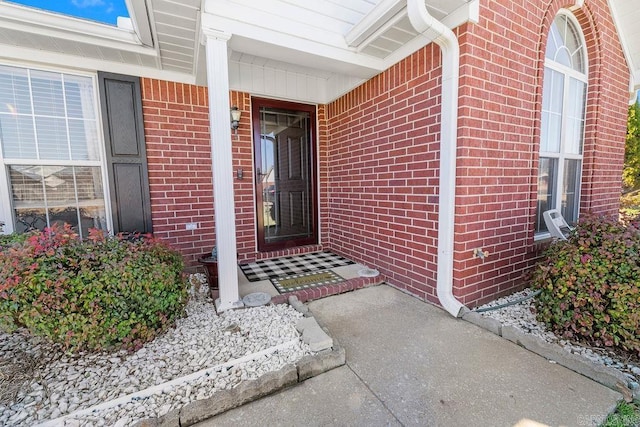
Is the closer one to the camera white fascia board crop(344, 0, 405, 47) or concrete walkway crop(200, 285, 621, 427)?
concrete walkway crop(200, 285, 621, 427)

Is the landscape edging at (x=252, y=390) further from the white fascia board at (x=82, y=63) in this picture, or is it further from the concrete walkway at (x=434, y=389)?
the white fascia board at (x=82, y=63)

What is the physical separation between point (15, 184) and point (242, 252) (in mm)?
2353

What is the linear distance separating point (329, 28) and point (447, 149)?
1602 mm

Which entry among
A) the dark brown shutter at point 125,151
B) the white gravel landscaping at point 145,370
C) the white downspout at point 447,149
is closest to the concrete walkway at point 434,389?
the white gravel landscaping at point 145,370

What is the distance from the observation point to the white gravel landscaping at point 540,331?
169cm

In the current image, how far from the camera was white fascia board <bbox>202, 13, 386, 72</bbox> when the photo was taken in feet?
7.12

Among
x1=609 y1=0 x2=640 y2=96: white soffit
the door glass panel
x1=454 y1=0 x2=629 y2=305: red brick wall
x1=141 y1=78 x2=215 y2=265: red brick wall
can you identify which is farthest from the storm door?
x1=609 y1=0 x2=640 y2=96: white soffit

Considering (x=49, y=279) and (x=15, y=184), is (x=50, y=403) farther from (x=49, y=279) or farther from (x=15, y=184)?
(x=15, y=184)

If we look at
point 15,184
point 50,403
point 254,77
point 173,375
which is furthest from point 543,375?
point 15,184

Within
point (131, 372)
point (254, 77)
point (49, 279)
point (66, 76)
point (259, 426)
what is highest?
point (254, 77)

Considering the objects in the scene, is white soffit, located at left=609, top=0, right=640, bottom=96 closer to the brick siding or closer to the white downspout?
the brick siding

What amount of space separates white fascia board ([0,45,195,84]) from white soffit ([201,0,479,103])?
1069 mm

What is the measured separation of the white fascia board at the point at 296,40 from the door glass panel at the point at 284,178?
4.45 ft

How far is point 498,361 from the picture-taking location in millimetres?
1789
